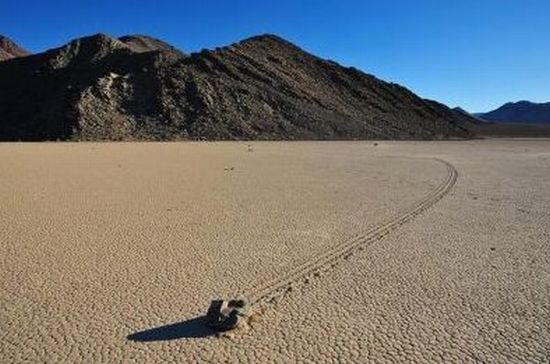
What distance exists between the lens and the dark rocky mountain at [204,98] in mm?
47938

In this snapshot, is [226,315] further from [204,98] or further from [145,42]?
[145,42]

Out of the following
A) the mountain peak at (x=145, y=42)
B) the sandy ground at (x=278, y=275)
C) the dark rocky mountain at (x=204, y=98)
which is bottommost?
the sandy ground at (x=278, y=275)

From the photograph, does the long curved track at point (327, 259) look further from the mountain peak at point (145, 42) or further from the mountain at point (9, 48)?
the mountain at point (9, 48)

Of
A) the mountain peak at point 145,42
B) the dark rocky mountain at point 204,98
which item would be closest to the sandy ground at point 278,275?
the dark rocky mountain at point 204,98

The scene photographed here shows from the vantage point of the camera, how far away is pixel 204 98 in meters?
51.2

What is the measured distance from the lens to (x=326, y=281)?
542 centimetres

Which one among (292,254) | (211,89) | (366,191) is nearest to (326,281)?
(292,254)

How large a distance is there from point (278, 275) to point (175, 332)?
1633mm

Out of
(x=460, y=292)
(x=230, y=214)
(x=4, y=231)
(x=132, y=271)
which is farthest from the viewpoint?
(x=230, y=214)

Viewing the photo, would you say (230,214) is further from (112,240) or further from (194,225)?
(112,240)

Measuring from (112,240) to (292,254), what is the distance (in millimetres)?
2195

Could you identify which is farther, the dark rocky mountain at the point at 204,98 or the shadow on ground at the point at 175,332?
the dark rocky mountain at the point at 204,98

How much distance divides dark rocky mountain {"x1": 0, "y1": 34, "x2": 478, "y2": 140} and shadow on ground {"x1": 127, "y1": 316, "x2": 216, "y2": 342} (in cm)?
4159

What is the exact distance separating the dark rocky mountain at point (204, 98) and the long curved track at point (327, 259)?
37958mm
